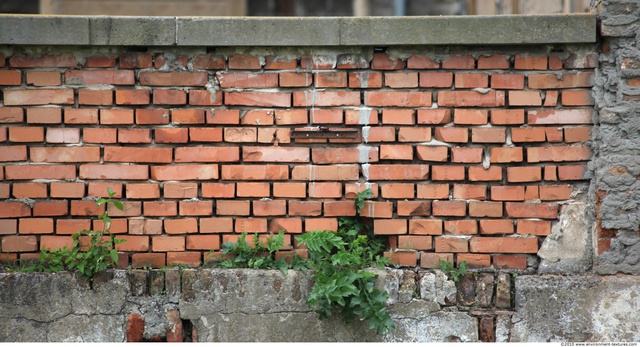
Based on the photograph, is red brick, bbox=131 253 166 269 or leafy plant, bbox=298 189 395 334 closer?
leafy plant, bbox=298 189 395 334

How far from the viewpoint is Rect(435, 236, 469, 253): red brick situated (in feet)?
10.3

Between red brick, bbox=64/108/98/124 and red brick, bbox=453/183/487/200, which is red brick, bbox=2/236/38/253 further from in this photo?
red brick, bbox=453/183/487/200

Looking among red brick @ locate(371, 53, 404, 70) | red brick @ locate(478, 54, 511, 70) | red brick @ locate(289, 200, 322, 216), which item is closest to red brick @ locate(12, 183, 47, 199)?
red brick @ locate(289, 200, 322, 216)

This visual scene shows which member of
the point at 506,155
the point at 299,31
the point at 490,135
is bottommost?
the point at 506,155

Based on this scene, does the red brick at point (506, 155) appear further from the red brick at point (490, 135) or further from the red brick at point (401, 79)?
the red brick at point (401, 79)

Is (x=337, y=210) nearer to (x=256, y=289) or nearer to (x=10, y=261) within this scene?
(x=256, y=289)

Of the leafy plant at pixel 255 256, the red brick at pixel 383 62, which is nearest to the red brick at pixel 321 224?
the leafy plant at pixel 255 256

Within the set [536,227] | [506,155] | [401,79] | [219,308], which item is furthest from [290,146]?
[536,227]

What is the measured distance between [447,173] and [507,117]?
1.42 feet

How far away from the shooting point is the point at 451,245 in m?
3.13

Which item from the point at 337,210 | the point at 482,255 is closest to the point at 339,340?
the point at 337,210

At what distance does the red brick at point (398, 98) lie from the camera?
3.11 metres

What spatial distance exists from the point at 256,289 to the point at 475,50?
5.58 feet

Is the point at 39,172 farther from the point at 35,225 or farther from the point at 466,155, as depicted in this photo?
the point at 466,155
